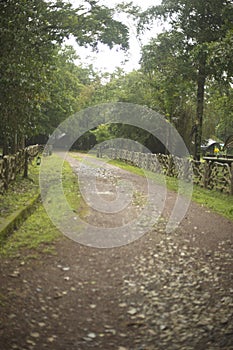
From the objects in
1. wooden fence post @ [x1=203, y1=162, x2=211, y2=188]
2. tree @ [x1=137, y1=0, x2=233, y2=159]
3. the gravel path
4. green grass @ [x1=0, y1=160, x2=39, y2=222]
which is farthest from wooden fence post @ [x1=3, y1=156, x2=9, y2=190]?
tree @ [x1=137, y1=0, x2=233, y2=159]

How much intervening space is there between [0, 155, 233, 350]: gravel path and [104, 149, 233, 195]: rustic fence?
886cm

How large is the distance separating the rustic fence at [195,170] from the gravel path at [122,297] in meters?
8.86

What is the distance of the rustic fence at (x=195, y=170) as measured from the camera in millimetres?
16933

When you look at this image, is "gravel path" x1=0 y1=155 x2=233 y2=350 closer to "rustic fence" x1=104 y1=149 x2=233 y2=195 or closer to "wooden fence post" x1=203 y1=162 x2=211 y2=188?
"rustic fence" x1=104 y1=149 x2=233 y2=195

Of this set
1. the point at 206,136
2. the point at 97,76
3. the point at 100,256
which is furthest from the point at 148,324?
the point at 97,76

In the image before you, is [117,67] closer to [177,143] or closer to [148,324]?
[177,143]

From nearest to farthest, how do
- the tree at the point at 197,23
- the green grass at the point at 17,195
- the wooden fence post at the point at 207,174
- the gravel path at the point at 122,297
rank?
the gravel path at the point at 122,297 → the green grass at the point at 17,195 → the wooden fence post at the point at 207,174 → the tree at the point at 197,23

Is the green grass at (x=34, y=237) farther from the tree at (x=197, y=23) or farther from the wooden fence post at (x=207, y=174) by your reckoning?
the tree at (x=197, y=23)

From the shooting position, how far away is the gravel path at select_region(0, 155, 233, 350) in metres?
4.42

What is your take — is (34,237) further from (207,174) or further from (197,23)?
(197,23)

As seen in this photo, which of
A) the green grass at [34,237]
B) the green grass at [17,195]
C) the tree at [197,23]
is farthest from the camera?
the tree at [197,23]

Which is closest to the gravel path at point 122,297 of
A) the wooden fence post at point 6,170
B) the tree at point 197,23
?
the wooden fence post at point 6,170

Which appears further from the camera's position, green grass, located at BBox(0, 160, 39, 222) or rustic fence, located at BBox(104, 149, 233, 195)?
rustic fence, located at BBox(104, 149, 233, 195)

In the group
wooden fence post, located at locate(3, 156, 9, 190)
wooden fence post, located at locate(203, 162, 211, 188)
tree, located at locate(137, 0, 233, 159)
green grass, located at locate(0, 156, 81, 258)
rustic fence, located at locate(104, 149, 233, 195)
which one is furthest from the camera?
tree, located at locate(137, 0, 233, 159)
